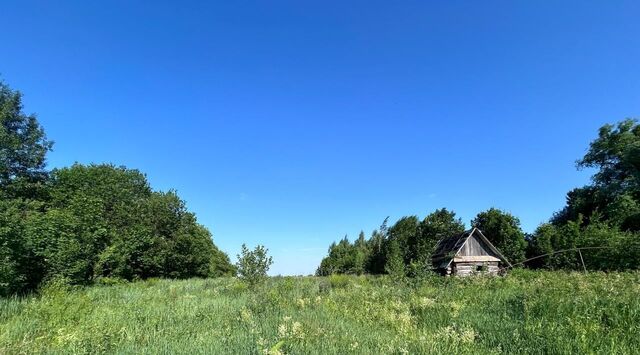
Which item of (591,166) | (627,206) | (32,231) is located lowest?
(32,231)

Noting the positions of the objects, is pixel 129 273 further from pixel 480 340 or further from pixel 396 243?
pixel 480 340

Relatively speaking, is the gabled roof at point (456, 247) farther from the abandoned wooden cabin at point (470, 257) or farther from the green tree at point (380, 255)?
the green tree at point (380, 255)

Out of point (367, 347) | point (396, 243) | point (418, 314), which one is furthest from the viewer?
point (396, 243)

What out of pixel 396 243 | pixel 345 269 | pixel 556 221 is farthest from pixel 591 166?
pixel 345 269

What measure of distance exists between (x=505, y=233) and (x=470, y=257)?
9664mm

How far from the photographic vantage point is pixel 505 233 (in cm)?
4059

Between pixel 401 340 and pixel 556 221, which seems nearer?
pixel 401 340

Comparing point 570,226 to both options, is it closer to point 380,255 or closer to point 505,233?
point 505,233

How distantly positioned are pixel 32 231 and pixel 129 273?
64.8ft

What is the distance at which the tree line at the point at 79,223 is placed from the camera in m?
18.3

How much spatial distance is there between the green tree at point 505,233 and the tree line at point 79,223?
108 feet

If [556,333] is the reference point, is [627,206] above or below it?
above

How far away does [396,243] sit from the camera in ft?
132

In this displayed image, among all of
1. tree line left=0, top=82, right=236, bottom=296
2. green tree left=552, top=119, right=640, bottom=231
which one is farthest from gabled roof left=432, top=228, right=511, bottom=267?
tree line left=0, top=82, right=236, bottom=296
